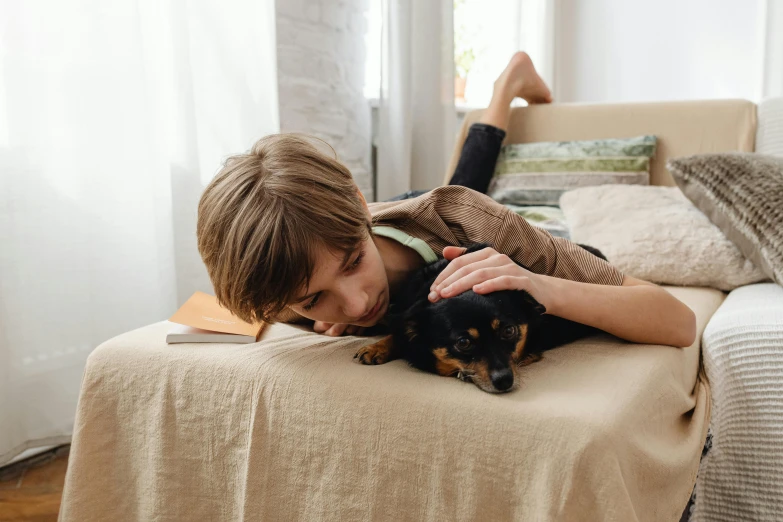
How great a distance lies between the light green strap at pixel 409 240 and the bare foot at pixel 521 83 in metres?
1.33

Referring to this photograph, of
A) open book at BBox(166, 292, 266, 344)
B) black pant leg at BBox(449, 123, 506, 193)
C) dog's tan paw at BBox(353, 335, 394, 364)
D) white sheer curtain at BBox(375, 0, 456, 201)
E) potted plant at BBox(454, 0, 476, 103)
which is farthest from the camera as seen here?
potted plant at BBox(454, 0, 476, 103)

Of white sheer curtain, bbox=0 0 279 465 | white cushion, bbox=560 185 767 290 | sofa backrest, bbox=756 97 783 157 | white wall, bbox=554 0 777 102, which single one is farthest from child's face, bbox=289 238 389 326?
white wall, bbox=554 0 777 102

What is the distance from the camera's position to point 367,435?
90cm

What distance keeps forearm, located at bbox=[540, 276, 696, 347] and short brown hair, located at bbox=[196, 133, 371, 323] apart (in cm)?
35

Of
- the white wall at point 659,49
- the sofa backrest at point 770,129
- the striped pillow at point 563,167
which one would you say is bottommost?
the striped pillow at point 563,167

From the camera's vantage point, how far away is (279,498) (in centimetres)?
96

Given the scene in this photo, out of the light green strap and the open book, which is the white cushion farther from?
the open book

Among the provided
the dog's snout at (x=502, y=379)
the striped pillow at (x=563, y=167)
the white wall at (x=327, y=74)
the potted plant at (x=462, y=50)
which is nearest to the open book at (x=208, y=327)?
the dog's snout at (x=502, y=379)

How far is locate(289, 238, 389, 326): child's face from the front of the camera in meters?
1.01

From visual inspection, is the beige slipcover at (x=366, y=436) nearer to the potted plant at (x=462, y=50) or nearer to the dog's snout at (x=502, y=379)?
the dog's snout at (x=502, y=379)

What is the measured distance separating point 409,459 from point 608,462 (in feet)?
0.85

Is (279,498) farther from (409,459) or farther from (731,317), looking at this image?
(731,317)

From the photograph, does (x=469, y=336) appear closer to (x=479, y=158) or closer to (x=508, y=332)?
(x=508, y=332)

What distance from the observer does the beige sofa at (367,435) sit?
79 cm
